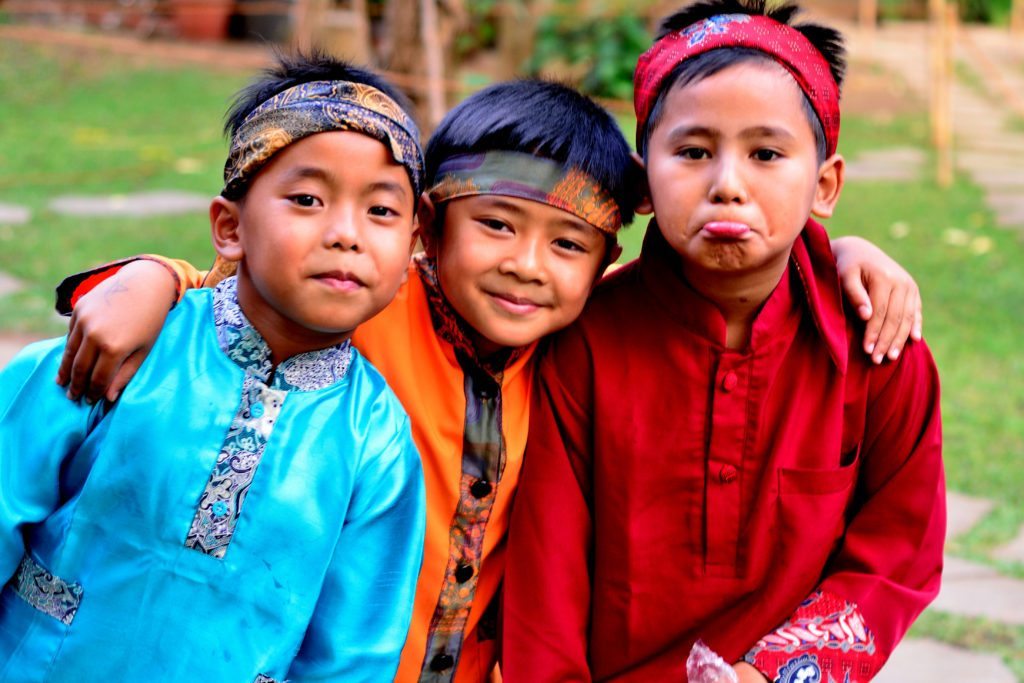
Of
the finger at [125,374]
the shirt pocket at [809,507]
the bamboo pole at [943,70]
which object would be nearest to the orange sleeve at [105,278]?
the finger at [125,374]

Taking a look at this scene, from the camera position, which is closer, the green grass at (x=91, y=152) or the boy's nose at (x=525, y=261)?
the boy's nose at (x=525, y=261)

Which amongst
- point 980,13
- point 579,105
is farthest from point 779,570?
point 980,13

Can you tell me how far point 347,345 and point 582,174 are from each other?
0.52m

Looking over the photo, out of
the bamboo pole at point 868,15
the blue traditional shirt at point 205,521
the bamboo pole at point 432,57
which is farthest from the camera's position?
the bamboo pole at point 868,15

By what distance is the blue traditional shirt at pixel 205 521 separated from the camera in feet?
5.91

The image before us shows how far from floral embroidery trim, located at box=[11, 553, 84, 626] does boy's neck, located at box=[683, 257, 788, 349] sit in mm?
1163

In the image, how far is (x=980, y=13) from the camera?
1652 cm

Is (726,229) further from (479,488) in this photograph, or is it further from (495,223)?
(479,488)

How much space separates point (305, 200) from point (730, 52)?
2.55 ft

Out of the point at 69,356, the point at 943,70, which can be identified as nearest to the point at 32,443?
the point at 69,356

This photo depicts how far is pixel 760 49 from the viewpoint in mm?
2051

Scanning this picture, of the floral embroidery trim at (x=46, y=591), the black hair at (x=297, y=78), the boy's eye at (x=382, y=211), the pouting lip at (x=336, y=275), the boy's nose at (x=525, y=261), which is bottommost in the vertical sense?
the floral embroidery trim at (x=46, y=591)

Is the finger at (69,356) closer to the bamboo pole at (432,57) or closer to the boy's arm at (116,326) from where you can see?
the boy's arm at (116,326)

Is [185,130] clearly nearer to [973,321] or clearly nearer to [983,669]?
[973,321]
